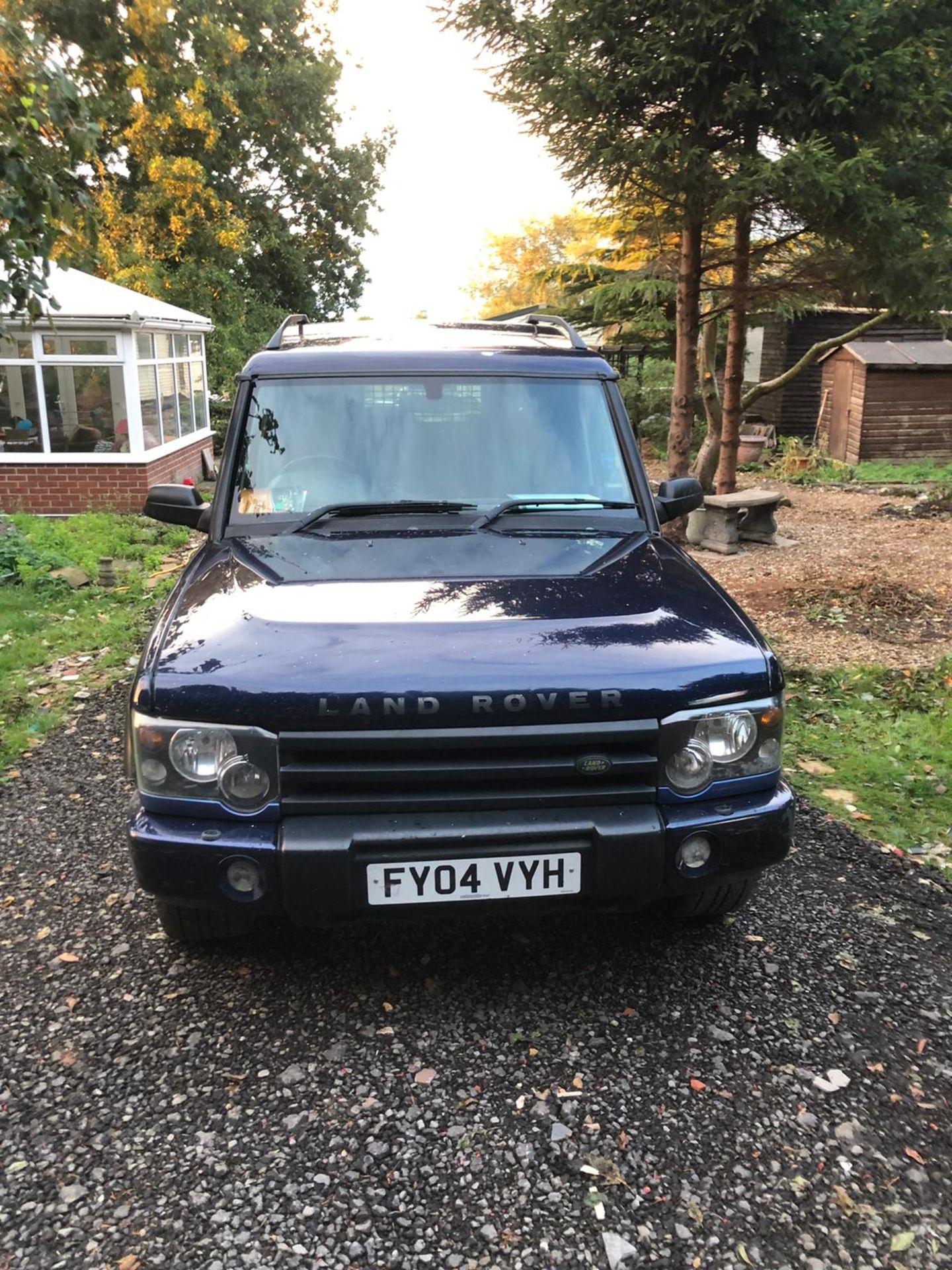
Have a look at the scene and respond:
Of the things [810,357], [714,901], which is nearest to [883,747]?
[714,901]

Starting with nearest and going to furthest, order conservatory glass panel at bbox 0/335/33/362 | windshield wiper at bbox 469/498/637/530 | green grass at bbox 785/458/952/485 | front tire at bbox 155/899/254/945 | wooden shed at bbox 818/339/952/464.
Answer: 1. front tire at bbox 155/899/254/945
2. windshield wiper at bbox 469/498/637/530
3. conservatory glass panel at bbox 0/335/33/362
4. green grass at bbox 785/458/952/485
5. wooden shed at bbox 818/339/952/464

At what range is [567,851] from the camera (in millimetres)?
2688

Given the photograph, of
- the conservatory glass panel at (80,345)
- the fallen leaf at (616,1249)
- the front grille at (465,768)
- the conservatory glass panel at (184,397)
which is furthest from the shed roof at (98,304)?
the fallen leaf at (616,1249)

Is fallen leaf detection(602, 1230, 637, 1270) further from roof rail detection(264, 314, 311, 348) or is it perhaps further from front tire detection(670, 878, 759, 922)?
roof rail detection(264, 314, 311, 348)

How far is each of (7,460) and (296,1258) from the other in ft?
44.7

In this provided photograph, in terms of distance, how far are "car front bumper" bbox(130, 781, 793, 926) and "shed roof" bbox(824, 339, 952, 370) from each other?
18992 mm

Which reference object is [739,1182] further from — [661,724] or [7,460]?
[7,460]

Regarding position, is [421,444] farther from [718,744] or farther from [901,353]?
[901,353]

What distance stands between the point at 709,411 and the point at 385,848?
556 inches

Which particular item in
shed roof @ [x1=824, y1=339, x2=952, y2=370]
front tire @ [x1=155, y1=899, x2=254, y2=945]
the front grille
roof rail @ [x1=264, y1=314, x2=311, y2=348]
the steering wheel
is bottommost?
front tire @ [x1=155, y1=899, x2=254, y2=945]

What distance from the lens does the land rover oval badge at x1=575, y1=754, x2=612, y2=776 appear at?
2672 mm

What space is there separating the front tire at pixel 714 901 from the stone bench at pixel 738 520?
342 inches

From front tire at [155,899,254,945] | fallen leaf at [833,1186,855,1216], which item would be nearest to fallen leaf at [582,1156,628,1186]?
fallen leaf at [833,1186,855,1216]

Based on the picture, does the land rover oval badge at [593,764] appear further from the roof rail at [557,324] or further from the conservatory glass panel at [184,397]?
the conservatory glass panel at [184,397]
